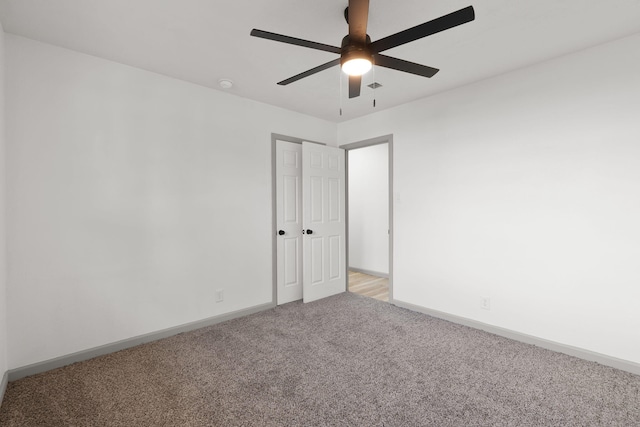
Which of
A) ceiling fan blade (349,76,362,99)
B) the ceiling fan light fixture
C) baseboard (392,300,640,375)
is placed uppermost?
ceiling fan blade (349,76,362,99)

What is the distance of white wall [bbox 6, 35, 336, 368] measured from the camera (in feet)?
7.66

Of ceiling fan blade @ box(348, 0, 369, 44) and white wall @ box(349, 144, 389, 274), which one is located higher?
ceiling fan blade @ box(348, 0, 369, 44)

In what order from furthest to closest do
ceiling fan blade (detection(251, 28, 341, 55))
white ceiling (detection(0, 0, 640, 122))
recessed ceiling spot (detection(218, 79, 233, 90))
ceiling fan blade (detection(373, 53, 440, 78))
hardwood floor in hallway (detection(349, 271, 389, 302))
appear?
hardwood floor in hallway (detection(349, 271, 389, 302)) < recessed ceiling spot (detection(218, 79, 233, 90)) < white ceiling (detection(0, 0, 640, 122)) < ceiling fan blade (detection(373, 53, 440, 78)) < ceiling fan blade (detection(251, 28, 341, 55))

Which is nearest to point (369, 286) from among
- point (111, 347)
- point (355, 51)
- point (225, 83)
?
point (111, 347)

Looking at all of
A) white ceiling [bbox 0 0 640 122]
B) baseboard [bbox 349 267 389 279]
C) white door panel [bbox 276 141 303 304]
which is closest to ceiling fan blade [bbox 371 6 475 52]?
white ceiling [bbox 0 0 640 122]

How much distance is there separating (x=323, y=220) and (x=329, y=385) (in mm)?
2409

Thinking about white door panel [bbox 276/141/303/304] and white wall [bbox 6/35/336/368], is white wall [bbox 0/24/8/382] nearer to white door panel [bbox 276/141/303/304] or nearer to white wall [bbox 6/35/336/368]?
white wall [bbox 6/35/336/368]

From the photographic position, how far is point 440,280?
139 inches

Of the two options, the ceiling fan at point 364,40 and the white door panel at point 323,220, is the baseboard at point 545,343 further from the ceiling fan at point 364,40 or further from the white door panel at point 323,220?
the ceiling fan at point 364,40

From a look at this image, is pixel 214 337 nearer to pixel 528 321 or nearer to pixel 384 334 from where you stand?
pixel 384 334

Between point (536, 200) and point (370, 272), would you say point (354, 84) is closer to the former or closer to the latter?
point (536, 200)

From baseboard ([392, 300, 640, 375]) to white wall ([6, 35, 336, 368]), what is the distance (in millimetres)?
2259

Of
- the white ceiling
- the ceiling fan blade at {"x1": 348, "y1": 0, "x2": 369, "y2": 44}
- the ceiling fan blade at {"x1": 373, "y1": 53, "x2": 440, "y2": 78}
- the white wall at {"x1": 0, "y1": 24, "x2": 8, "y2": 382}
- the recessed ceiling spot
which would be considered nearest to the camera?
the ceiling fan blade at {"x1": 348, "y1": 0, "x2": 369, "y2": 44}

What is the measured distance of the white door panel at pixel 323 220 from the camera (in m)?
4.11
